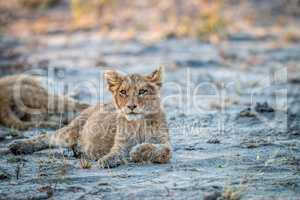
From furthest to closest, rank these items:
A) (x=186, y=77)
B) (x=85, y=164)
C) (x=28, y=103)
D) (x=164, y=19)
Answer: (x=164, y=19) < (x=186, y=77) < (x=28, y=103) < (x=85, y=164)

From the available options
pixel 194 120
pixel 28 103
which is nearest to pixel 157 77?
pixel 194 120

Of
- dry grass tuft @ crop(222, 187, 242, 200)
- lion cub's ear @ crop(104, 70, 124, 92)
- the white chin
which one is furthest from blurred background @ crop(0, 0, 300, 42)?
dry grass tuft @ crop(222, 187, 242, 200)

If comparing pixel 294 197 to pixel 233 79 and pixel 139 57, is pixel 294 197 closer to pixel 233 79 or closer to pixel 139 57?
pixel 233 79

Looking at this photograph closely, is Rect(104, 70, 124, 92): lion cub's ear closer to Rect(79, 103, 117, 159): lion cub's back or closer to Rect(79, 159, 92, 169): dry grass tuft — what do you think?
Rect(79, 103, 117, 159): lion cub's back

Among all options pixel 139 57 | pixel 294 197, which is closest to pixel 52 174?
pixel 294 197

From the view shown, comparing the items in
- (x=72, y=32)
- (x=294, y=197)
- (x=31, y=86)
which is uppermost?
(x=72, y=32)

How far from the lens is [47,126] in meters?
9.21

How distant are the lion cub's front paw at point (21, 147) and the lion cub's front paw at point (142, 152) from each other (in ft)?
4.78

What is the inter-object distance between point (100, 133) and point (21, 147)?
919mm

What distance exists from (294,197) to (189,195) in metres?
0.81

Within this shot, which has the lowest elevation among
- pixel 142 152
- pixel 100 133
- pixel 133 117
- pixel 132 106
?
pixel 142 152

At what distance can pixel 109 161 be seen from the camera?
647cm

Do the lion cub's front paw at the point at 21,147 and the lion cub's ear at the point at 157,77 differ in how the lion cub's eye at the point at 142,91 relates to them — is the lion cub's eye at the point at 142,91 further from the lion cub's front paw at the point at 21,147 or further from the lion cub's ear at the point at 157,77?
the lion cub's front paw at the point at 21,147

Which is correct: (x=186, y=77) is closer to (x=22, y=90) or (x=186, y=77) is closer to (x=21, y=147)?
(x=22, y=90)
